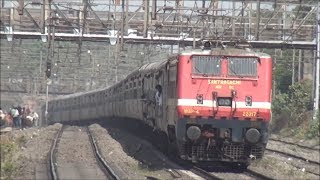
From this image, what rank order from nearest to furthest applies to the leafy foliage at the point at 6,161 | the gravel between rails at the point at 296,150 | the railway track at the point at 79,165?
the leafy foliage at the point at 6,161 < the railway track at the point at 79,165 < the gravel between rails at the point at 296,150

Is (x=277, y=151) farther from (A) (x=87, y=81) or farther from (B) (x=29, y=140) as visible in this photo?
(A) (x=87, y=81)

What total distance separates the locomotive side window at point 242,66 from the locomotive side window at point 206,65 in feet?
0.99

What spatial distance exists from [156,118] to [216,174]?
458cm

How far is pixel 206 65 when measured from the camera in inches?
648

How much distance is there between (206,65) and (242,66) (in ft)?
2.96

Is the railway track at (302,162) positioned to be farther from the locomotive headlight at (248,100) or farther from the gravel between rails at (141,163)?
the gravel between rails at (141,163)

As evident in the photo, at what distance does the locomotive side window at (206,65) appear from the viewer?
645 inches

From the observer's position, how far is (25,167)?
17203mm

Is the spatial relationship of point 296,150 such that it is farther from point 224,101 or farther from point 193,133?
point 193,133

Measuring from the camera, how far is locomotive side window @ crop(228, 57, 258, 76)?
53.8ft

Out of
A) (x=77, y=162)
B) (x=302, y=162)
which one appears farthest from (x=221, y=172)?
(x=302, y=162)

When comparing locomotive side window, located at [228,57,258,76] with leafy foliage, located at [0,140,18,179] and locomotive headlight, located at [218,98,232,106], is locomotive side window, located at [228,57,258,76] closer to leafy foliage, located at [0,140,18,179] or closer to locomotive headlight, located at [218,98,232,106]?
locomotive headlight, located at [218,98,232,106]

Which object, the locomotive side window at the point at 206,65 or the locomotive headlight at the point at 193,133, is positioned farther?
the locomotive side window at the point at 206,65

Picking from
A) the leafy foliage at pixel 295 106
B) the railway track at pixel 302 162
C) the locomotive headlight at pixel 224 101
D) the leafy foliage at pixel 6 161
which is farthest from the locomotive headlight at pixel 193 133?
the leafy foliage at pixel 295 106
